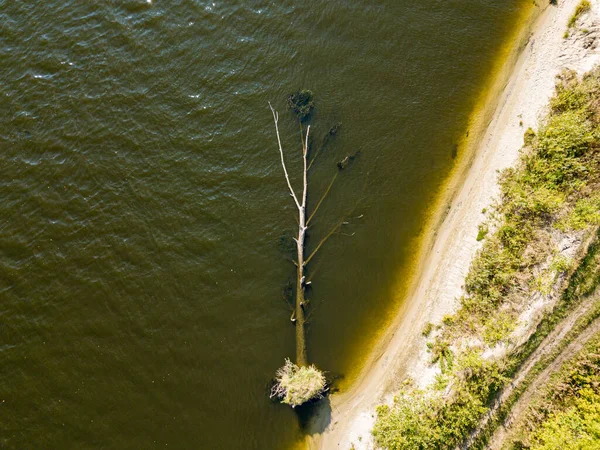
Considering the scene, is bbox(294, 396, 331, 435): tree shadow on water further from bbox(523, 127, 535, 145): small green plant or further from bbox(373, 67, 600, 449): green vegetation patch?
bbox(523, 127, 535, 145): small green plant

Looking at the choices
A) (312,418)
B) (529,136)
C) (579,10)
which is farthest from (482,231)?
(579,10)

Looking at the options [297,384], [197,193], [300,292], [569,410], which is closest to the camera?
[569,410]

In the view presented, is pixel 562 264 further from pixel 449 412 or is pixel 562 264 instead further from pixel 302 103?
pixel 302 103

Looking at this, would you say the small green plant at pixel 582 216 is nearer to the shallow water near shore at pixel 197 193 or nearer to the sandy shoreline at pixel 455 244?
the sandy shoreline at pixel 455 244

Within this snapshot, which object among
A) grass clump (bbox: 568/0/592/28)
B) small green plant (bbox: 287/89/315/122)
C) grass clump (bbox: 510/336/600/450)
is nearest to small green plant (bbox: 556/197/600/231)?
grass clump (bbox: 510/336/600/450)

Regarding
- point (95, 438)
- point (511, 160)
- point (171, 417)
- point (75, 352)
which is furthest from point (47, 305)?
point (511, 160)

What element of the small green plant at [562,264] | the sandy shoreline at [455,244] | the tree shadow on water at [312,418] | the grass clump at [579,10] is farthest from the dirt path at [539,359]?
the grass clump at [579,10]
